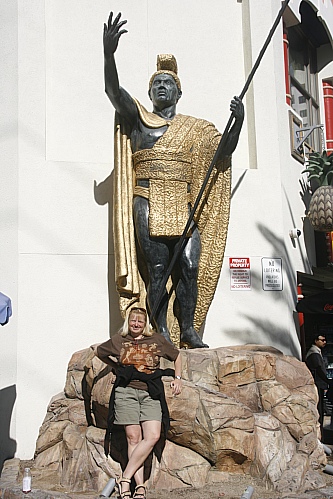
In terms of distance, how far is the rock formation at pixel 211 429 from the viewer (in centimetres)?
421

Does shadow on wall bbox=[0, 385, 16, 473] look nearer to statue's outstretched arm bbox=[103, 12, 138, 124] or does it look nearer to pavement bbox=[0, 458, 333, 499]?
pavement bbox=[0, 458, 333, 499]

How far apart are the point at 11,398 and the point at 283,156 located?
166 inches

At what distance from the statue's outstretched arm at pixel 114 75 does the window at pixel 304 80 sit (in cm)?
412

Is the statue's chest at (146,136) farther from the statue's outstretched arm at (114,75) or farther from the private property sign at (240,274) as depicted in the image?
the private property sign at (240,274)

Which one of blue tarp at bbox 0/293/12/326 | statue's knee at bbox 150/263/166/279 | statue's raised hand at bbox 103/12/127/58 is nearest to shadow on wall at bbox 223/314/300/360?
statue's knee at bbox 150/263/166/279

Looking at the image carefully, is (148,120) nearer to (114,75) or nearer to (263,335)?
(114,75)

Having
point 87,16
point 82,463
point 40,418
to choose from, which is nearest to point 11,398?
point 40,418

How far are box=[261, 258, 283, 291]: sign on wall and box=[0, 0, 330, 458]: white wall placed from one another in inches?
3.2

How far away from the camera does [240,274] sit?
650 cm

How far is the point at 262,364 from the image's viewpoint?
16.3 feet

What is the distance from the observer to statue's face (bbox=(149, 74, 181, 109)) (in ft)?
18.5

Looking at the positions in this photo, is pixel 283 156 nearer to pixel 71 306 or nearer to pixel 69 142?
pixel 69 142

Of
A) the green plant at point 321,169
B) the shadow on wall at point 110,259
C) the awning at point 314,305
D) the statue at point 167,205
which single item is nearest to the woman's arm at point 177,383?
the statue at point 167,205

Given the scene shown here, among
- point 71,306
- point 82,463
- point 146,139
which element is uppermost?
point 146,139
